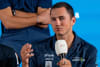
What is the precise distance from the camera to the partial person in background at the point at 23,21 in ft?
7.10

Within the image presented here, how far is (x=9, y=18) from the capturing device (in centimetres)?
218

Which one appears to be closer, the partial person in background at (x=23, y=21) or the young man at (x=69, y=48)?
the young man at (x=69, y=48)

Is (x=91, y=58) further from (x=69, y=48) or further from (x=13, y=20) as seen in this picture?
(x=13, y=20)

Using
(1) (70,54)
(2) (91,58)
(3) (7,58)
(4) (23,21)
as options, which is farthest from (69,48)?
(3) (7,58)

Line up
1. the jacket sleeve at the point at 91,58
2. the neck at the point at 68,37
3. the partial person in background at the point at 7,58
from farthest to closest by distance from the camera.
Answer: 1. the neck at the point at 68,37
2. the jacket sleeve at the point at 91,58
3. the partial person in background at the point at 7,58

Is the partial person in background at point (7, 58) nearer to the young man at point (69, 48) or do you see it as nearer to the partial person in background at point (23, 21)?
the young man at point (69, 48)

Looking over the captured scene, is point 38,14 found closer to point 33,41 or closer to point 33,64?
point 33,41

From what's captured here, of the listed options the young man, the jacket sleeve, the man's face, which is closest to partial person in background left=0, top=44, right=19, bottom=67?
the young man

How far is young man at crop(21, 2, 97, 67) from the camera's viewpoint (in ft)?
6.53

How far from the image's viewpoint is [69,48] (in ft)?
6.89

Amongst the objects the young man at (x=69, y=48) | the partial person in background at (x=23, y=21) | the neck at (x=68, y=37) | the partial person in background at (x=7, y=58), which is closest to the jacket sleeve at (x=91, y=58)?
the young man at (x=69, y=48)

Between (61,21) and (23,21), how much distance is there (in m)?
0.34

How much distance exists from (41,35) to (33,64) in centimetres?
32

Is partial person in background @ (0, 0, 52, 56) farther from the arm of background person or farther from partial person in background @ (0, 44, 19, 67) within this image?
partial person in background @ (0, 44, 19, 67)
